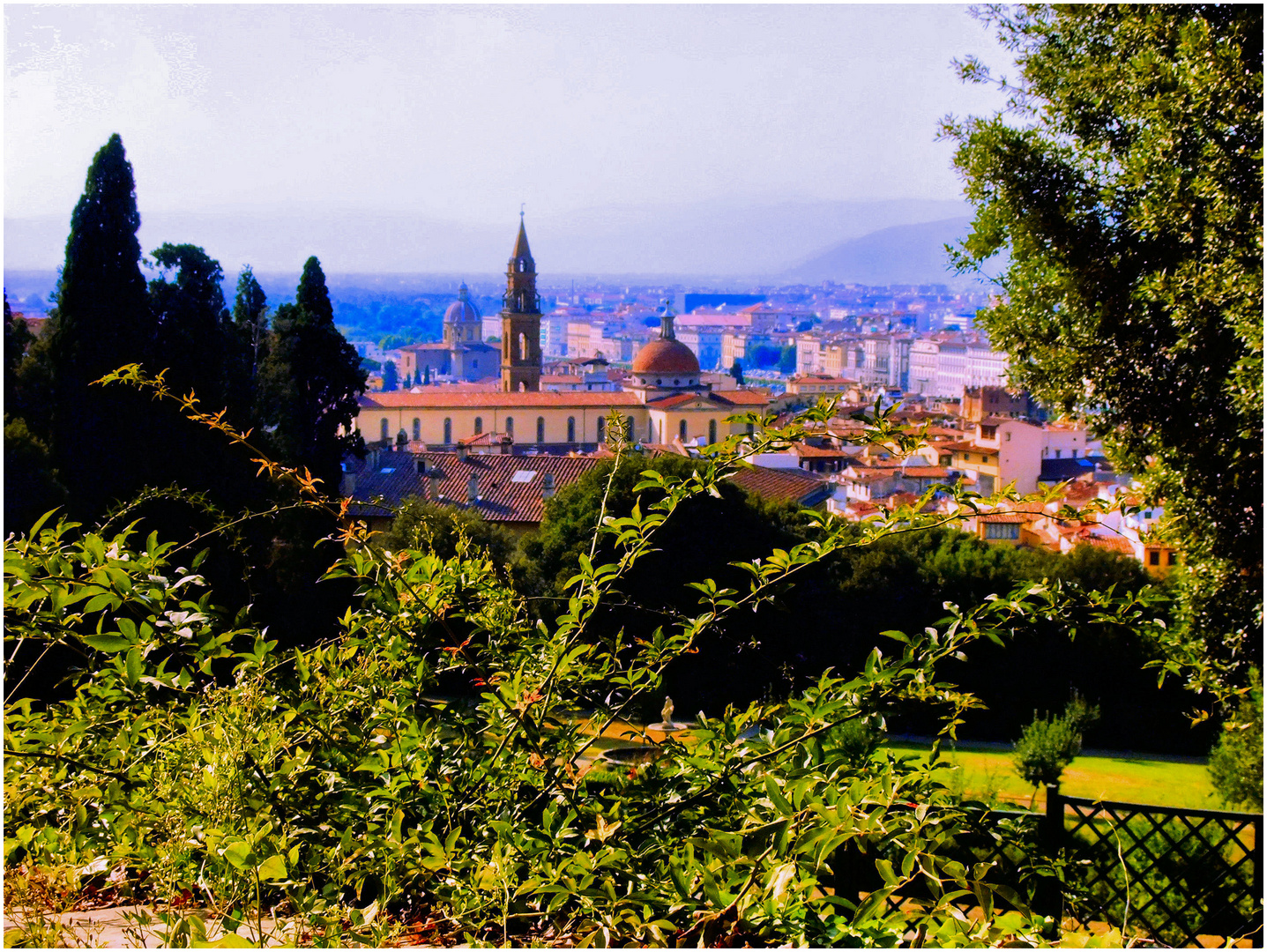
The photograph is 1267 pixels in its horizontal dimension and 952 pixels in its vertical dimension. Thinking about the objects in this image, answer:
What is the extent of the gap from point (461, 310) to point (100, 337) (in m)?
98.8

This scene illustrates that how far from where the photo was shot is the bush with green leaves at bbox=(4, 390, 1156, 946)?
112 centimetres

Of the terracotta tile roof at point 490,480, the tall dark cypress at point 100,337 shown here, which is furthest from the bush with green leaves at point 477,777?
the terracotta tile roof at point 490,480

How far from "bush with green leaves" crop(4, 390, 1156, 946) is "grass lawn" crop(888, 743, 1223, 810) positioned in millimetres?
9451

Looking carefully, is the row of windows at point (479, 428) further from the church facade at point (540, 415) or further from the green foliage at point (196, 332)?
the green foliage at point (196, 332)

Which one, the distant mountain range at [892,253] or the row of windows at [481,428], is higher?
the distant mountain range at [892,253]

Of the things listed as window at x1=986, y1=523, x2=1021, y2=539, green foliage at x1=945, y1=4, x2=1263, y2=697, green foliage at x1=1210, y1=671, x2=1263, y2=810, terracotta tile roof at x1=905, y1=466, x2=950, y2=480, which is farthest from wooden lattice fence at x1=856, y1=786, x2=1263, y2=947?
terracotta tile roof at x1=905, y1=466, x2=950, y2=480

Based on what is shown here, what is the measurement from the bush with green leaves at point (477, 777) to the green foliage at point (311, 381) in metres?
12.4

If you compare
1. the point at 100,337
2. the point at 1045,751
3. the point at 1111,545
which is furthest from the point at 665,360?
the point at 1045,751

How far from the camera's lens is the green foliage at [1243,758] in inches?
192

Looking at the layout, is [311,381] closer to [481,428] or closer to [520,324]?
[481,428]

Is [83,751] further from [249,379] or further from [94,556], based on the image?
[249,379]

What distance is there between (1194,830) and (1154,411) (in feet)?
7.84

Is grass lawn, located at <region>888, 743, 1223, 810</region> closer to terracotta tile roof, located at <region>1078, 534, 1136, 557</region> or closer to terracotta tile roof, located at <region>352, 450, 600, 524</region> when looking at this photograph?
terracotta tile roof, located at <region>1078, 534, 1136, 557</region>

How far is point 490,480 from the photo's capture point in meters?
20.9
